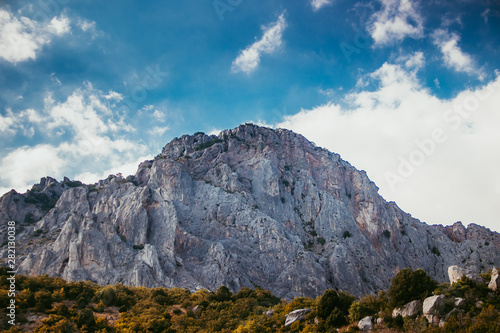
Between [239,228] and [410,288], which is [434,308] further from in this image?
[239,228]

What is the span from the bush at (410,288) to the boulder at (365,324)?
2792mm

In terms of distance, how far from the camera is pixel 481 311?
23578 millimetres

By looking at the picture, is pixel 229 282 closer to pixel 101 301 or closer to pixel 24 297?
pixel 101 301

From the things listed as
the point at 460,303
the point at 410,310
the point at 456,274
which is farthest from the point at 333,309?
the point at 456,274

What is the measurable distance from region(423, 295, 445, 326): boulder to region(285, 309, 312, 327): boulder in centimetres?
1152

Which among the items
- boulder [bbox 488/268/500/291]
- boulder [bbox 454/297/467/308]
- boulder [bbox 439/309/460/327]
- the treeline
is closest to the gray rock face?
boulder [bbox 454/297/467/308]

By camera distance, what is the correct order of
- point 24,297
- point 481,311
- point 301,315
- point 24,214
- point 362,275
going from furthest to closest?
point 24,214 → point 362,275 → point 24,297 → point 301,315 → point 481,311

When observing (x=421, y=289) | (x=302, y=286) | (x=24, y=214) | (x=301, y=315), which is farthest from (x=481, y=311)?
(x=24, y=214)

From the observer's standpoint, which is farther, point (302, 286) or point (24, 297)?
point (302, 286)

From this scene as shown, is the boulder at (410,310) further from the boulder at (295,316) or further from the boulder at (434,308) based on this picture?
the boulder at (295,316)

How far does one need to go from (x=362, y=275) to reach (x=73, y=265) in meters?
70.7

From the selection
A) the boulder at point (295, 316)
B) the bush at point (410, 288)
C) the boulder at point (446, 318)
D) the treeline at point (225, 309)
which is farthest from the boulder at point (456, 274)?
the boulder at point (295, 316)

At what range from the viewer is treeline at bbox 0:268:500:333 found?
25.2 m

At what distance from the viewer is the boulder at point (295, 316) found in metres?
32.0
